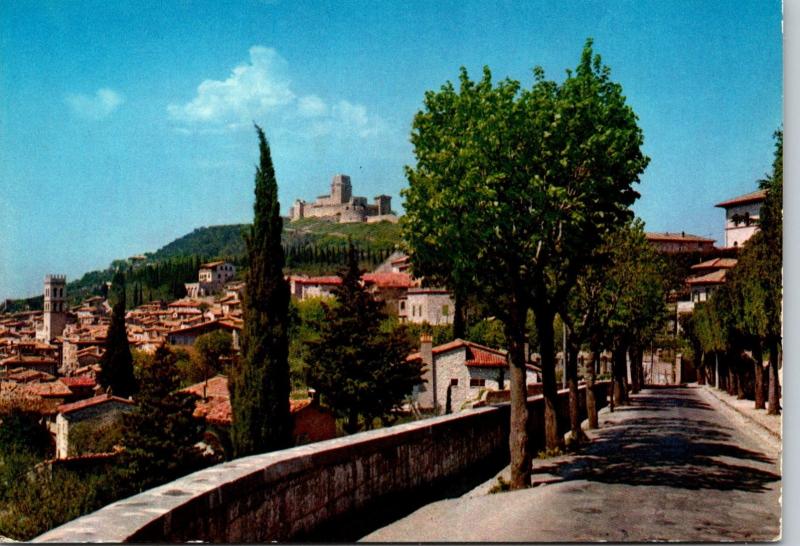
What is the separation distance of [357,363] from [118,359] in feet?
25.6

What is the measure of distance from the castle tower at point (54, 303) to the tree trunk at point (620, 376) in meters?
17.1

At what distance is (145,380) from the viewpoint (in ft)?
64.0

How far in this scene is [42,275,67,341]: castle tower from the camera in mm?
8445

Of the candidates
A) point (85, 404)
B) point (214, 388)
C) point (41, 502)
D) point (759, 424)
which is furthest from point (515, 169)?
point (214, 388)

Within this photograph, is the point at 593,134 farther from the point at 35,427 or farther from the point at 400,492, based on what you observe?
the point at 35,427

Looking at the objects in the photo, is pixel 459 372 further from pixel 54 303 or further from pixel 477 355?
pixel 54 303

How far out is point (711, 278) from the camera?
19.6 meters

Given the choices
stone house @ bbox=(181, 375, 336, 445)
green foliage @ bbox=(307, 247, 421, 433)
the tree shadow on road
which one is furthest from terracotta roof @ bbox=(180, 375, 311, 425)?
the tree shadow on road

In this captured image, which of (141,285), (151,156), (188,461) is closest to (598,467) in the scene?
(151,156)

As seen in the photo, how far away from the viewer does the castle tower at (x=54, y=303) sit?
27.7 feet

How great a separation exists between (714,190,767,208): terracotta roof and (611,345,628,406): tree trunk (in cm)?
1616

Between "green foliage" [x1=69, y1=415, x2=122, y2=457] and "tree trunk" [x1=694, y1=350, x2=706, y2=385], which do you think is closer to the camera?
"green foliage" [x1=69, y1=415, x2=122, y2=457]

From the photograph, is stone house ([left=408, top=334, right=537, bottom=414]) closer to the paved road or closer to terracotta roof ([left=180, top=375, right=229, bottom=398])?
terracotta roof ([left=180, top=375, right=229, bottom=398])

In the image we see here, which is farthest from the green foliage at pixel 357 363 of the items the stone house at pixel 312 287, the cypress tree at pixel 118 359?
the stone house at pixel 312 287
